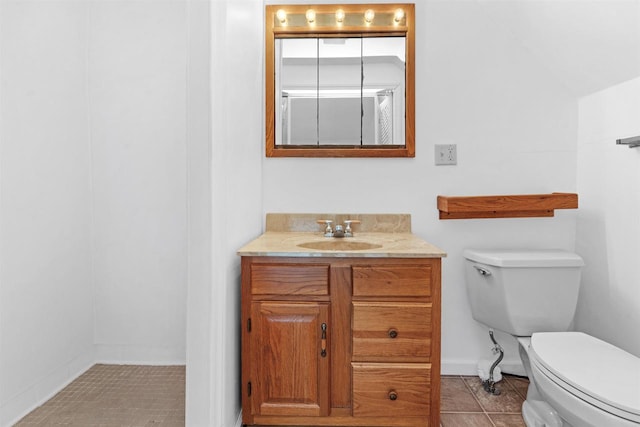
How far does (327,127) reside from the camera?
210 centimetres

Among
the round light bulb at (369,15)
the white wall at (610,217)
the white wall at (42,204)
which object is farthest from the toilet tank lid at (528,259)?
the white wall at (42,204)

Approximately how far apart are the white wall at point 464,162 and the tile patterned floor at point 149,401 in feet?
0.70

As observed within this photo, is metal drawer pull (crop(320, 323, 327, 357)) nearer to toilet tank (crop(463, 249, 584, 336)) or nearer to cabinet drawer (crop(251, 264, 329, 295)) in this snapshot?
cabinet drawer (crop(251, 264, 329, 295))

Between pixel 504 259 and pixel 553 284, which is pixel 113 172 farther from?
pixel 553 284

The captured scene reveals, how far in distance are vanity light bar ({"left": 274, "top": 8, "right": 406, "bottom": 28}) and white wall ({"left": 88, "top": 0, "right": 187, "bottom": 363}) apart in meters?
0.55

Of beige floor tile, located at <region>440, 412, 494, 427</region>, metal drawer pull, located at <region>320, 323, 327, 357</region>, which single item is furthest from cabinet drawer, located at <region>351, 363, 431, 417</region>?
beige floor tile, located at <region>440, 412, 494, 427</region>

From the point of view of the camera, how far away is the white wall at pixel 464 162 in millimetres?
2062

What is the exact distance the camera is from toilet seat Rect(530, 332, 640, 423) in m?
1.13

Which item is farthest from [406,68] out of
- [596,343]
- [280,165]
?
[596,343]

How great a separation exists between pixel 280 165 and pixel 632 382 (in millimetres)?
1648

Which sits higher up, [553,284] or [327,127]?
[327,127]

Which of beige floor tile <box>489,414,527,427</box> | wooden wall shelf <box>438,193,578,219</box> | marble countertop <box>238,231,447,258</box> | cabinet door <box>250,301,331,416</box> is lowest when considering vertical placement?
beige floor tile <box>489,414,527,427</box>

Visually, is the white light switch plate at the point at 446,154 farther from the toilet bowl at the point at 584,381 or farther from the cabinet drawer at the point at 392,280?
the toilet bowl at the point at 584,381

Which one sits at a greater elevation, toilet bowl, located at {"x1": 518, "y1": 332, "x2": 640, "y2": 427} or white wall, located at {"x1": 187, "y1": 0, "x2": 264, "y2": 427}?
white wall, located at {"x1": 187, "y1": 0, "x2": 264, "y2": 427}
